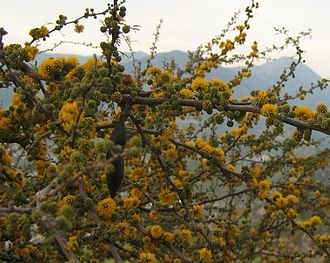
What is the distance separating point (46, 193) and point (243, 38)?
222 inches

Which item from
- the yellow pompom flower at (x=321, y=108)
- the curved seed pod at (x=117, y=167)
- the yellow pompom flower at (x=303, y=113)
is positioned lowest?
the curved seed pod at (x=117, y=167)

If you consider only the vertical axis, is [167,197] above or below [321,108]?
below

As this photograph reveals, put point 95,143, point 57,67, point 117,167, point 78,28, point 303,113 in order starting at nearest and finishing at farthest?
point 95,143
point 117,167
point 303,113
point 57,67
point 78,28

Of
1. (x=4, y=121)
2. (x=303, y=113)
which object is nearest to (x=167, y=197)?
(x=4, y=121)

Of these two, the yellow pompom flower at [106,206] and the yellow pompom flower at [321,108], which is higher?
the yellow pompom flower at [321,108]

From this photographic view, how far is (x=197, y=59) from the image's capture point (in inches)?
288

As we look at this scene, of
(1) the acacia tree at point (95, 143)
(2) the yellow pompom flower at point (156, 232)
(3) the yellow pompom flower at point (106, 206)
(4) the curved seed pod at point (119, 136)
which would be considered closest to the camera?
(1) the acacia tree at point (95, 143)

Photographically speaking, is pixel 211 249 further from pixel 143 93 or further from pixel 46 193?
pixel 46 193

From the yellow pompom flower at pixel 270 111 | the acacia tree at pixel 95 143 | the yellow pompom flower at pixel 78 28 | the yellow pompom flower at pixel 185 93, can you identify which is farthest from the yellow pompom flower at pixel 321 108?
the yellow pompom flower at pixel 78 28

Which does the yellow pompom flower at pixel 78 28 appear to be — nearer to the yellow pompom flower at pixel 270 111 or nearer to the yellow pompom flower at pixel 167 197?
the yellow pompom flower at pixel 167 197

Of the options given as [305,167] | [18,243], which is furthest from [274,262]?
[18,243]

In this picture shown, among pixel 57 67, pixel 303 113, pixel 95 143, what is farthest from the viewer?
pixel 57 67

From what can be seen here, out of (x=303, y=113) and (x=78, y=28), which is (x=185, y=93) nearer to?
(x=303, y=113)

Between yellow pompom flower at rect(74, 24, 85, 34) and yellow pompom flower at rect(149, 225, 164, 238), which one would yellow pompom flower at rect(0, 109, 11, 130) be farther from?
yellow pompom flower at rect(149, 225, 164, 238)
